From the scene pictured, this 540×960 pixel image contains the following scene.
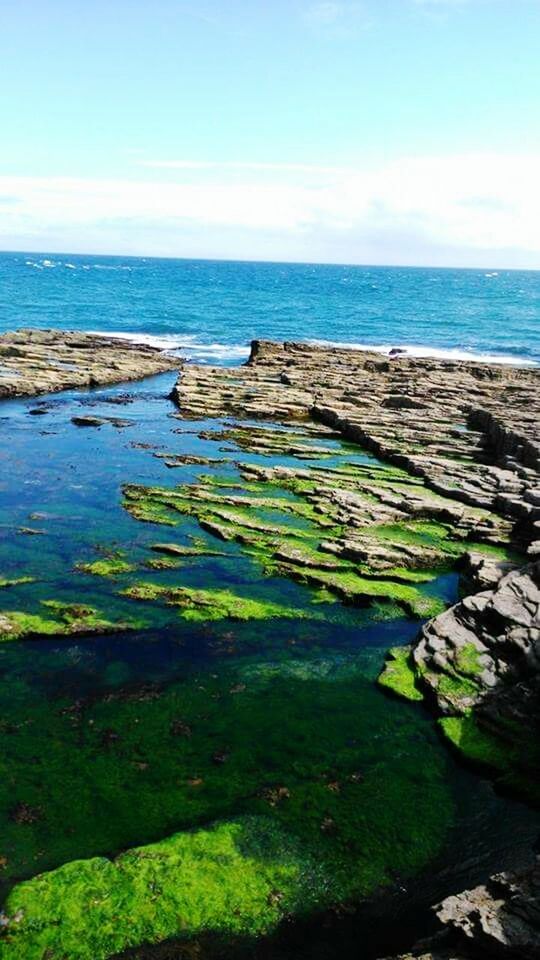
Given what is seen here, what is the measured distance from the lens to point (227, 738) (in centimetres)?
1906

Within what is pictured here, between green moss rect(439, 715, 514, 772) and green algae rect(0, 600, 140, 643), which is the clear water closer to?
green algae rect(0, 600, 140, 643)

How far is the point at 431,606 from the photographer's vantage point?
27.0 m

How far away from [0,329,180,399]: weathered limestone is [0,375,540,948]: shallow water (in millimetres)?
38647

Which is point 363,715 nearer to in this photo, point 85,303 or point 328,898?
point 328,898

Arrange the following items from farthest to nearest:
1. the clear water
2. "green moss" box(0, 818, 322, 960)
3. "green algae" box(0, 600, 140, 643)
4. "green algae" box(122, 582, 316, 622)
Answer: "green algae" box(122, 582, 316, 622) < "green algae" box(0, 600, 140, 643) < the clear water < "green moss" box(0, 818, 322, 960)

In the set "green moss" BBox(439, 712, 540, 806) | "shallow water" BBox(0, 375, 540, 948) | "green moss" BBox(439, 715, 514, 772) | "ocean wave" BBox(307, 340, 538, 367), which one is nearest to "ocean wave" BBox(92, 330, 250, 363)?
"ocean wave" BBox(307, 340, 538, 367)

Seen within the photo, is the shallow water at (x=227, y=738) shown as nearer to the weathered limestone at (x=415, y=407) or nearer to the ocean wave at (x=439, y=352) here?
the weathered limestone at (x=415, y=407)

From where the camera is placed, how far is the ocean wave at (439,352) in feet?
324

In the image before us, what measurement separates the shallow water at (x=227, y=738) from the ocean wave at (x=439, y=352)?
247 ft

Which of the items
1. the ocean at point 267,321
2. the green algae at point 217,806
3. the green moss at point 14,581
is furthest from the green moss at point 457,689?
the ocean at point 267,321

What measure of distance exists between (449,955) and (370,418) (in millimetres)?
43850

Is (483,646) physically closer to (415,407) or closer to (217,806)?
(217,806)

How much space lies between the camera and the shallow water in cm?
1567

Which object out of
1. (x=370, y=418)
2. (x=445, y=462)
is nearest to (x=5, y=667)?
(x=445, y=462)
